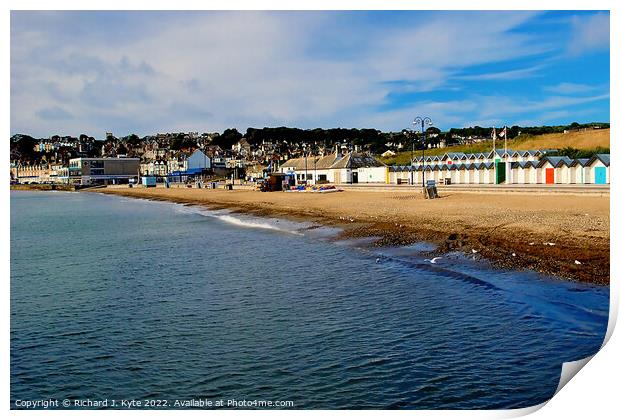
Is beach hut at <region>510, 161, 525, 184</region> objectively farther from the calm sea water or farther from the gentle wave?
the calm sea water

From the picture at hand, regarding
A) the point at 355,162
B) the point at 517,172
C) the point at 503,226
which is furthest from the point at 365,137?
the point at 503,226

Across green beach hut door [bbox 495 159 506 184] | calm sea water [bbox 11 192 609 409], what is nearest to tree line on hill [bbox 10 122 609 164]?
green beach hut door [bbox 495 159 506 184]

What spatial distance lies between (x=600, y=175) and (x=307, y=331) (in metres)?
31.8

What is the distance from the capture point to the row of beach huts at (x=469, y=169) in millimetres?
38125

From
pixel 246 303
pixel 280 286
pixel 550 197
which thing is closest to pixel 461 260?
pixel 280 286

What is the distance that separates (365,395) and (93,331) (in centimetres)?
558

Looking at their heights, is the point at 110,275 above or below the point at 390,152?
below

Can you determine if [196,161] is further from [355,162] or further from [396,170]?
[396,170]

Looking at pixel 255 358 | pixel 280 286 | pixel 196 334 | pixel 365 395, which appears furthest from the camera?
pixel 280 286

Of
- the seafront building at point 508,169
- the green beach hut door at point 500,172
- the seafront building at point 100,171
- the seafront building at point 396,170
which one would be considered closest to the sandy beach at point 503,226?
the seafront building at point 508,169

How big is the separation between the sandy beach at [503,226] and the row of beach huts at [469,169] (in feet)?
31.7

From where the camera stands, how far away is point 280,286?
13477 millimetres

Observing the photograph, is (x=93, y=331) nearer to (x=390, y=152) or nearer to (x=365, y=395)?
(x=365, y=395)

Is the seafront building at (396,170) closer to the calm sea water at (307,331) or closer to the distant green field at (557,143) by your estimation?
the distant green field at (557,143)
